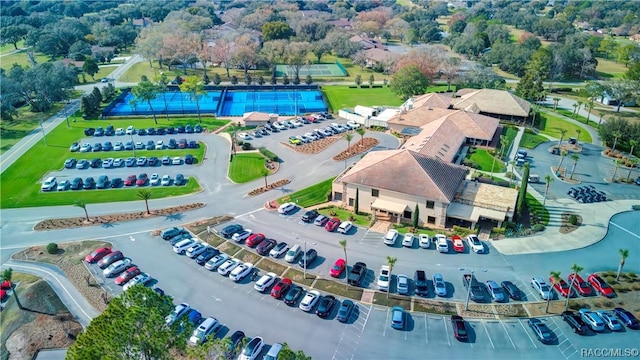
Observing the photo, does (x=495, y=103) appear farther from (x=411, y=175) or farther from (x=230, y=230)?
(x=230, y=230)

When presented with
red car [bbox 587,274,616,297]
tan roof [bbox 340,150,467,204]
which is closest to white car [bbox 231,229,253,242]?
tan roof [bbox 340,150,467,204]

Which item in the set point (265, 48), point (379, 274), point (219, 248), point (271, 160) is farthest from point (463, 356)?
point (265, 48)

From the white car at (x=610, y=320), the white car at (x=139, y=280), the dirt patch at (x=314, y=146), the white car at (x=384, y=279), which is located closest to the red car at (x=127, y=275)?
the white car at (x=139, y=280)

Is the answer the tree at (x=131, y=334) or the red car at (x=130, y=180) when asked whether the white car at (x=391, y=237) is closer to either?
the tree at (x=131, y=334)

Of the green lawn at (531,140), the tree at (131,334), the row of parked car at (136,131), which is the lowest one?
the green lawn at (531,140)

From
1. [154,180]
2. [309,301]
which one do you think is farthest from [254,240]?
[154,180]

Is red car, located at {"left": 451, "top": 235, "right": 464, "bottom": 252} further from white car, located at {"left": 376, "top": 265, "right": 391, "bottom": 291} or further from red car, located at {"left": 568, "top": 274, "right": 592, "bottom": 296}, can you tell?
red car, located at {"left": 568, "top": 274, "right": 592, "bottom": 296}

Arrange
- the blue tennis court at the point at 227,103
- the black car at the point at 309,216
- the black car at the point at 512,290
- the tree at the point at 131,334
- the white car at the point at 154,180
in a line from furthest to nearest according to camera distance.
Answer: the blue tennis court at the point at 227,103 < the white car at the point at 154,180 < the black car at the point at 309,216 < the black car at the point at 512,290 < the tree at the point at 131,334

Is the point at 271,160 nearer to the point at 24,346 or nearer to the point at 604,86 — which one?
the point at 24,346
